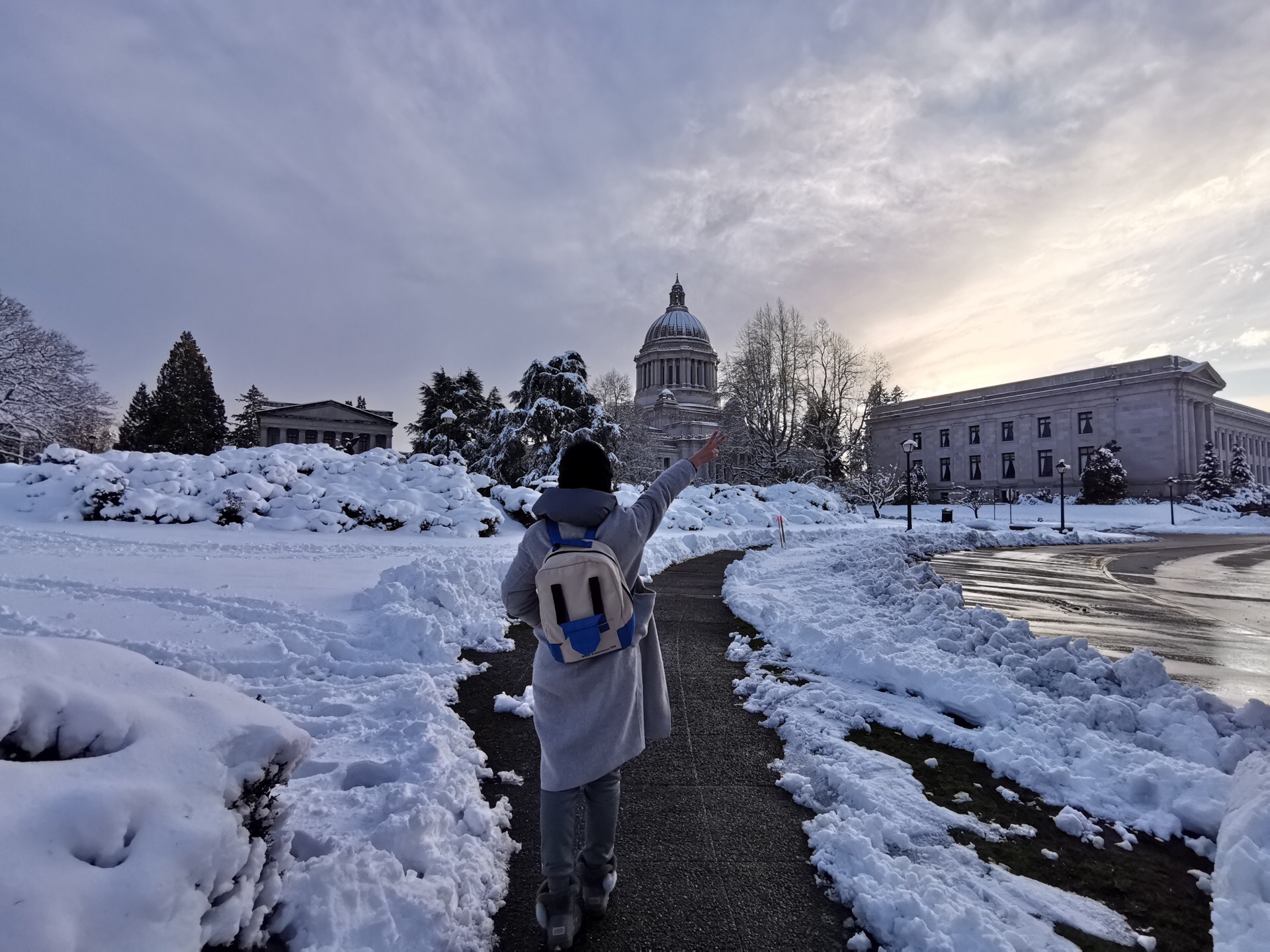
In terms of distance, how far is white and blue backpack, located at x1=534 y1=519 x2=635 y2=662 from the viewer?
7.64ft

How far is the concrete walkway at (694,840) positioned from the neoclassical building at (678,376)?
221ft

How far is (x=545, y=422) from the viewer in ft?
96.8

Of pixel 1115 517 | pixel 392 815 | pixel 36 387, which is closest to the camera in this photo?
pixel 392 815

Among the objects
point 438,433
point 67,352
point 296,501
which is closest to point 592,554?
point 296,501

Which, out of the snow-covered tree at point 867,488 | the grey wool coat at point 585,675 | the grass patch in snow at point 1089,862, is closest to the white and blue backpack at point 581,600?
the grey wool coat at point 585,675

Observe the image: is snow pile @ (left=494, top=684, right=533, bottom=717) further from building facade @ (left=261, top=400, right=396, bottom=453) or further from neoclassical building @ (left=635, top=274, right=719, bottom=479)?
neoclassical building @ (left=635, top=274, right=719, bottom=479)

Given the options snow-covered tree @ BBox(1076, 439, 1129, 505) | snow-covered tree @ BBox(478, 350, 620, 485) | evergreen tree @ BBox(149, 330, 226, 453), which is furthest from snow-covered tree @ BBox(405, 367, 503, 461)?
snow-covered tree @ BBox(1076, 439, 1129, 505)

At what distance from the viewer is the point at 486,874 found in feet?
8.95

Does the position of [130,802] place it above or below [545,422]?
below

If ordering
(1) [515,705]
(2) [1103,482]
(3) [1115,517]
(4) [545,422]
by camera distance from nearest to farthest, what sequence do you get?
(1) [515,705], (4) [545,422], (3) [1115,517], (2) [1103,482]

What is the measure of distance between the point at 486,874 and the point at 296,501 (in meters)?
13.0

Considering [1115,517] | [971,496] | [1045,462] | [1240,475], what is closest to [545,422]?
[1115,517]

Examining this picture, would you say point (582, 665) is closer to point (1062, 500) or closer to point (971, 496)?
point (1062, 500)

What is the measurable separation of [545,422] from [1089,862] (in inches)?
1093
